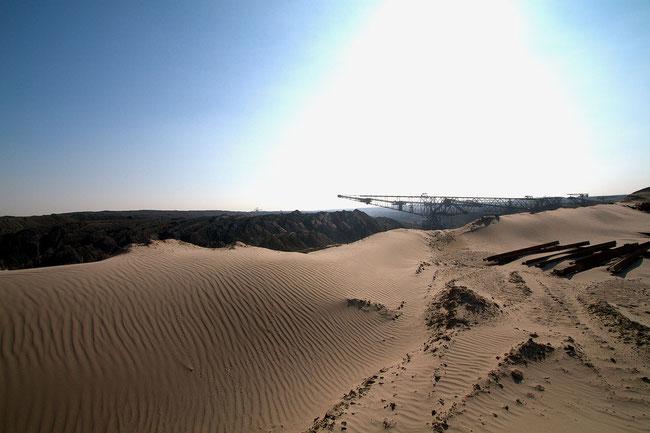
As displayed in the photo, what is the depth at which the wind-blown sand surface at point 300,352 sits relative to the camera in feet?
14.0

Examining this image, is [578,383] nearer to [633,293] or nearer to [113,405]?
[633,293]

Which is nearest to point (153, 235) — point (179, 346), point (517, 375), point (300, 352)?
point (179, 346)

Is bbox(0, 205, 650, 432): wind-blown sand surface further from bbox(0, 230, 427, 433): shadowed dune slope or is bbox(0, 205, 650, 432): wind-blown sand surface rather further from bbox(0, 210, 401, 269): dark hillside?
bbox(0, 210, 401, 269): dark hillside

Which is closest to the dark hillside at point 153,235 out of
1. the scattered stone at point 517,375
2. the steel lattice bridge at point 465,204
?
the steel lattice bridge at point 465,204

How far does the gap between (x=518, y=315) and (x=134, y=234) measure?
4176 cm

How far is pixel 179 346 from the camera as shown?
235 inches

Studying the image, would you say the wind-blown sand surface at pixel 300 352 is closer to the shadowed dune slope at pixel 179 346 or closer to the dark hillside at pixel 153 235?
the shadowed dune slope at pixel 179 346

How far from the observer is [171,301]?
7090 millimetres

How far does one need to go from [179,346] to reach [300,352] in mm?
2838

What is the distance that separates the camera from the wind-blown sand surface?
427 centimetres

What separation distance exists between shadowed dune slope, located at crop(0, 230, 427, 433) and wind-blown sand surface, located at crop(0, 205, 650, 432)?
31 mm

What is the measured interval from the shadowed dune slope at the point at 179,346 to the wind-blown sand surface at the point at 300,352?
0.10 feet

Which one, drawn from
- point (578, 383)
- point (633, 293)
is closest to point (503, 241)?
point (633, 293)

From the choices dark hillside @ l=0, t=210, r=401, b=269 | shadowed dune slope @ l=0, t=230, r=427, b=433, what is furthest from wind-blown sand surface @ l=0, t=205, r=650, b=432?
dark hillside @ l=0, t=210, r=401, b=269
